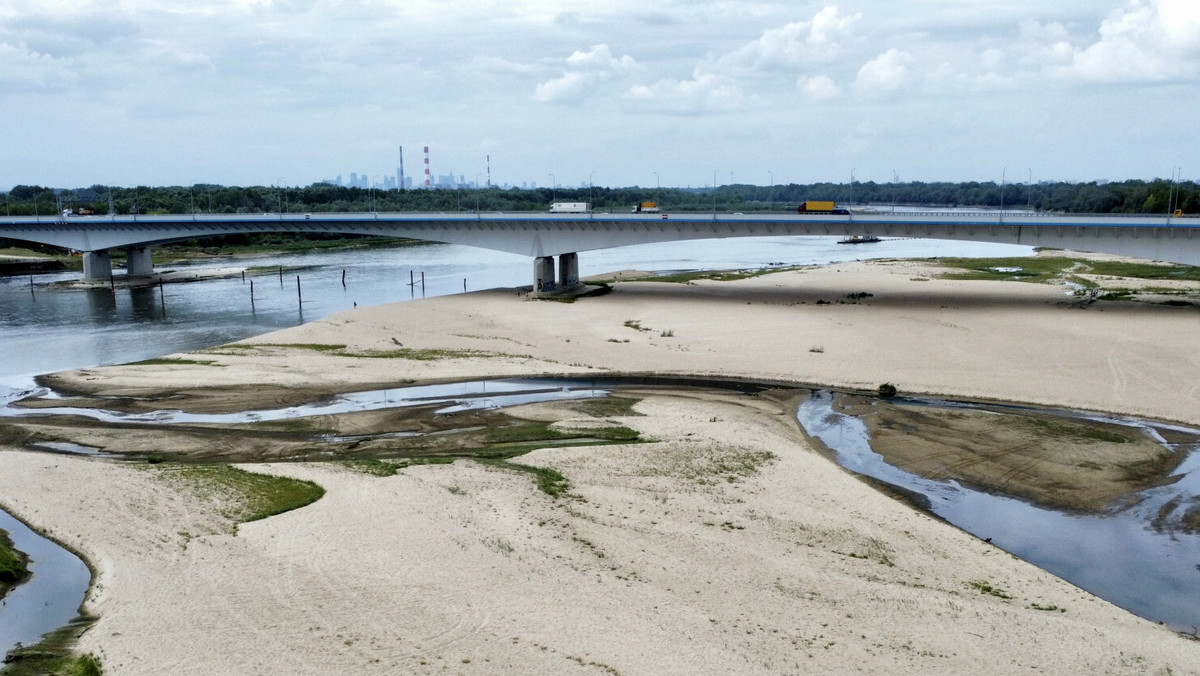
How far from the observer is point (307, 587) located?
17453 mm

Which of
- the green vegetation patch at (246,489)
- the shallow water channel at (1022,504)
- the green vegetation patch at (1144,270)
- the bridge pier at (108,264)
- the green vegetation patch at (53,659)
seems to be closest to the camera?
the green vegetation patch at (53,659)

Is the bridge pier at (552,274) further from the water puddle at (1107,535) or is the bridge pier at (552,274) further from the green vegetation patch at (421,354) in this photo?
the water puddle at (1107,535)

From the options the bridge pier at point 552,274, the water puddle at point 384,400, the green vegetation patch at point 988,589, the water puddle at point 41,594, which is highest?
the bridge pier at point 552,274

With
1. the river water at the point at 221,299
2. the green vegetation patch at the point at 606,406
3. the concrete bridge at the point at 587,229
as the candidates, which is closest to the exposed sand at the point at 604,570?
the green vegetation patch at the point at 606,406

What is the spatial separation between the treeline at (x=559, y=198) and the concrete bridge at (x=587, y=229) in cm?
869

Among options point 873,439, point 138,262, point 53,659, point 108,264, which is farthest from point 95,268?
point 53,659

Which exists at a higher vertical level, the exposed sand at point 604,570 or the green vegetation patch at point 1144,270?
the green vegetation patch at point 1144,270

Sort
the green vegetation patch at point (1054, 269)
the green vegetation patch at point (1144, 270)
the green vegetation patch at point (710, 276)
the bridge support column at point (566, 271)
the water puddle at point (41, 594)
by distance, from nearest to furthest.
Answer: the water puddle at point (41, 594), the bridge support column at point (566, 271), the green vegetation patch at point (1144, 270), the green vegetation patch at point (1054, 269), the green vegetation patch at point (710, 276)

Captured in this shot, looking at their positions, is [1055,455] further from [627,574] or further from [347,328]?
[347,328]

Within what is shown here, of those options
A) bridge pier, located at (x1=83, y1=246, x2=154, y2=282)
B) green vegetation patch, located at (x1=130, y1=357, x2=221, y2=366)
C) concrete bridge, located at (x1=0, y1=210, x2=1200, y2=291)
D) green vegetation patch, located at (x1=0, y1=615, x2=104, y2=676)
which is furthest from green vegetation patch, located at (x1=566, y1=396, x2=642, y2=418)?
bridge pier, located at (x1=83, y1=246, x2=154, y2=282)

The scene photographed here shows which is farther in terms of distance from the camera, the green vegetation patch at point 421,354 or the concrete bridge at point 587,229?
the concrete bridge at point 587,229

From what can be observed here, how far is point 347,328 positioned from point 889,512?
33.9m

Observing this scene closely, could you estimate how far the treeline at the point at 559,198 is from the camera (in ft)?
345

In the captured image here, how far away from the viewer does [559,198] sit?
160000 millimetres
